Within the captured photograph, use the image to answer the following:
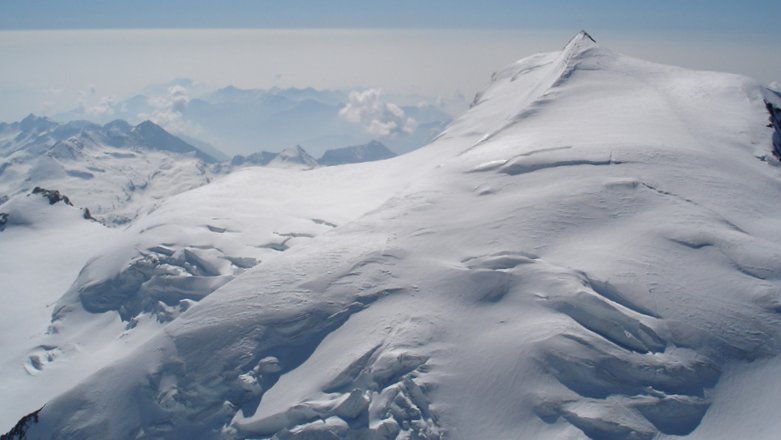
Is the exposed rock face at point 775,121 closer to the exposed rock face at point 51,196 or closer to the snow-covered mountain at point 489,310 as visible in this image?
the snow-covered mountain at point 489,310

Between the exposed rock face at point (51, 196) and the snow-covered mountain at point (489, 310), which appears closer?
the snow-covered mountain at point (489, 310)

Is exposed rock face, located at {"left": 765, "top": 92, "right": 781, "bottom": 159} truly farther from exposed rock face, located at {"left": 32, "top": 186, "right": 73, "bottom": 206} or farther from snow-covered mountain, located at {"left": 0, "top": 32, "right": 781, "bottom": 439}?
exposed rock face, located at {"left": 32, "top": 186, "right": 73, "bottom": 206}

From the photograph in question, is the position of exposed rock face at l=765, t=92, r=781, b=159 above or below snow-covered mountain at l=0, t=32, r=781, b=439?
above

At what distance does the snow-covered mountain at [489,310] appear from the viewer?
42.3 m

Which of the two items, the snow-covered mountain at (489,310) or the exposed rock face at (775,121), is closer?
the snow-covered mountain at (489,310)

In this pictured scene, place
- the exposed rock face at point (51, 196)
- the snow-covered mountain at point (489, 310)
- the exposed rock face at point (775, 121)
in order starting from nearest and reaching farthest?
the snow-covered mountain at point (489, 310)
the exposed rock face at point (775, 121)
the exposed rock face at point (51, 196)

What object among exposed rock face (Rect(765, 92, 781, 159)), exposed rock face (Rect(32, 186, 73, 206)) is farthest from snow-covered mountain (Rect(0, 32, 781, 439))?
exposed rock face (Rect(32, 186, 73, 206))

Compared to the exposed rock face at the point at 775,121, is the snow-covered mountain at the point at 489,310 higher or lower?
lower

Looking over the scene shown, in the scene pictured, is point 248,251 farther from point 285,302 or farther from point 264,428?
point 264,428

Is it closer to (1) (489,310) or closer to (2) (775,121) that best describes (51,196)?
(1) (489,310)

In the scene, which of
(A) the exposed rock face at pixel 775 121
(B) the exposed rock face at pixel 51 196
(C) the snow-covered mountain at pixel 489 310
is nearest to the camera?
(C) the snow-covered mountain at pixel 489 310

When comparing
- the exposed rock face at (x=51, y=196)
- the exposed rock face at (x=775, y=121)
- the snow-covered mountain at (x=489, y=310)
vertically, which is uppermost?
the exposed rock face at (x=775, y=121)

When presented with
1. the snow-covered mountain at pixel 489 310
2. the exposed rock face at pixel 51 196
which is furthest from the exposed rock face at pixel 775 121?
the exposed rock face at pixel 51 196

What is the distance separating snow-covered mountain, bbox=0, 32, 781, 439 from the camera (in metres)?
42.3
